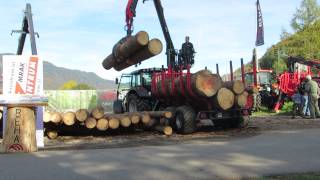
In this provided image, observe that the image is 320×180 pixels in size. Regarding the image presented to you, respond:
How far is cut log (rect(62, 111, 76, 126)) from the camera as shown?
1625 cm

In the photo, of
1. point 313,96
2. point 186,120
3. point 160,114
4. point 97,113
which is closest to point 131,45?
point 160,114

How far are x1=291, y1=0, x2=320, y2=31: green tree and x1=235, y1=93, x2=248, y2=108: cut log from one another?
165ft

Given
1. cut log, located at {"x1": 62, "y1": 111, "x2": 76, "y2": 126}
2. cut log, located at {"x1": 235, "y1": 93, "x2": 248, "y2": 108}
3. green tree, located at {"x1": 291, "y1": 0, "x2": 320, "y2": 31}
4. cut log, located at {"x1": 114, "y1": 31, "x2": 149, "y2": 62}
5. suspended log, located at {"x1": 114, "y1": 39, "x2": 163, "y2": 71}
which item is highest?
green tree, located at {"x1": 291, "y1": 0, "x2": 320, "y2": 31}

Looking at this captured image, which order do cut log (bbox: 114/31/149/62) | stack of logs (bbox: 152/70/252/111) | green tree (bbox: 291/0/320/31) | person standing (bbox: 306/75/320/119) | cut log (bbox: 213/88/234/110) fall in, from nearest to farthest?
1. stack of logs (bbox: 152/70/252/111)
2. cut log (bbox: 213/88/234/110)
3. cut log (bbox: 114/31/149/62)
4. person standing (bbox: 306/75/320/119)
5. green tree (bbox: 291/0/320/31)

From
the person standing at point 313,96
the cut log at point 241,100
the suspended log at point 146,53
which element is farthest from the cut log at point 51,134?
the person standing at point 313,96

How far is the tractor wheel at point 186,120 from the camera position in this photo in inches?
655

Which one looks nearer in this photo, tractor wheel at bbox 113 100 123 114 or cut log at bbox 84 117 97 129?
cut log at bbox 84 117 97 129

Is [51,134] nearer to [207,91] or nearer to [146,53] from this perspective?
[146,53]


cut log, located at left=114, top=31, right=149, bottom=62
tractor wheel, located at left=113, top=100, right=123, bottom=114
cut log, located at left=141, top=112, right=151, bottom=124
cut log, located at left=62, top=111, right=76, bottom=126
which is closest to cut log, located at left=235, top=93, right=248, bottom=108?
cut log, located at left=141, top=112, right=151, bottom=124

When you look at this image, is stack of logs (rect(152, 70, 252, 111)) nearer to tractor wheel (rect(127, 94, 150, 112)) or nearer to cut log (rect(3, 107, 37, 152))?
tractor wheel (rect(127, 94, 150, 112))

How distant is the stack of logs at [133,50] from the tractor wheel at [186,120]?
2460mm

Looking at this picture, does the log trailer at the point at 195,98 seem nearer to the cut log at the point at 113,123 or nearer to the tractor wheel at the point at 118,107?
the cut log at the point at 113,123

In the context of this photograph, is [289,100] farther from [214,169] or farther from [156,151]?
[214,169]

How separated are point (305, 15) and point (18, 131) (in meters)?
58.0
